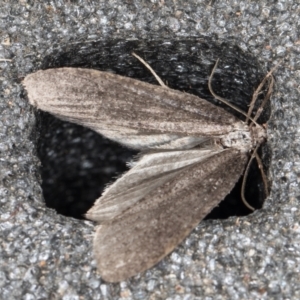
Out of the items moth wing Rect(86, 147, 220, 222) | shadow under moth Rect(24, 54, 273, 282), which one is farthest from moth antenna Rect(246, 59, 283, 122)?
moth wing Rect(86, 147, 220, 222)

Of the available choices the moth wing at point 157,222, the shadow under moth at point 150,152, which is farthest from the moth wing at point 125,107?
the moth wing at point 157,222

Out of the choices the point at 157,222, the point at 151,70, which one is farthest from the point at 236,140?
the point at 157,222

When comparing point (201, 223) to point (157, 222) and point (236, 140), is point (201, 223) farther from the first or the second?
point (236, 140)

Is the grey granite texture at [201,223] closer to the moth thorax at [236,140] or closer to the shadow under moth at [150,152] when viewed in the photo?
the shadow under moth at [150,152]

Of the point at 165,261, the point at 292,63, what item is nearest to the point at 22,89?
the point at 165,261

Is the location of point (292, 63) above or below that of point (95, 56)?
above

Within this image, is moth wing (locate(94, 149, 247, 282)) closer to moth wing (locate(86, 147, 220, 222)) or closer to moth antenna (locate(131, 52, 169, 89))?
moth wing (locate(86, 147, 220, 222))

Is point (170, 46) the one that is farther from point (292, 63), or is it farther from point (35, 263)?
point (35, 263)
